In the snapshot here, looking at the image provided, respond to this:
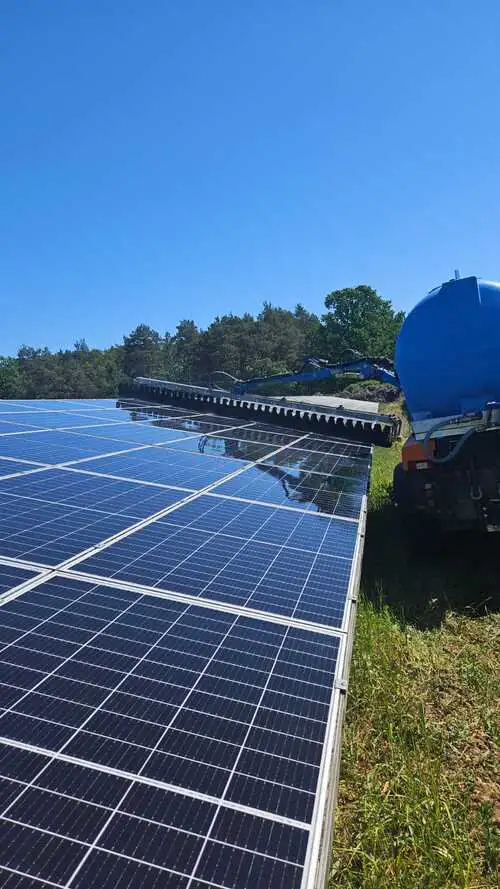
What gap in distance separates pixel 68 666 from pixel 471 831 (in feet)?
12.4

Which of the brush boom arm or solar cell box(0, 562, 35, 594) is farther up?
the brush boom arm

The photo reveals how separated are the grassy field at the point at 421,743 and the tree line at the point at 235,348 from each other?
58258mm

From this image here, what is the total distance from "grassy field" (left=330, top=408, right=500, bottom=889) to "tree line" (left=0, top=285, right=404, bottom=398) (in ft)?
191

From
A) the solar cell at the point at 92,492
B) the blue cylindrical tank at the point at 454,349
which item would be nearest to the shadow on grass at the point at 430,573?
the blue cylindrical tank at the point at 454,349

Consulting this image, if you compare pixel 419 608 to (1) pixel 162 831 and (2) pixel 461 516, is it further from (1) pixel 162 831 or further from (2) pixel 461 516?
(1) pixel 162 831

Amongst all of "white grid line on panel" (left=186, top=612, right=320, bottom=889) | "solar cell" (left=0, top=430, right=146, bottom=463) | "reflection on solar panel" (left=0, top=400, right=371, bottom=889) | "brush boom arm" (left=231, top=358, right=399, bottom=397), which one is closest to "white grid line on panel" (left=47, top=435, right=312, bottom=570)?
"reflection on solar panel" (left=0, top=400, right=371, bottom=889)

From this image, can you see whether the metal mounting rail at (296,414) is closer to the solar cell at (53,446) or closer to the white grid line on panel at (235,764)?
the solar cell at (53,446)

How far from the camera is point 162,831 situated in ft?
8.38

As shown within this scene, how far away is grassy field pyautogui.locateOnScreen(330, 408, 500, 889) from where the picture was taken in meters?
3.76

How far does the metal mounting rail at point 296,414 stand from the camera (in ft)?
81.9

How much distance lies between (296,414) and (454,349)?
16.7m

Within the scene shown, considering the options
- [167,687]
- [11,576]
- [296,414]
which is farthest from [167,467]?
[296,414]

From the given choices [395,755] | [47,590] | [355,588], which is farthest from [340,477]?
[47,590]

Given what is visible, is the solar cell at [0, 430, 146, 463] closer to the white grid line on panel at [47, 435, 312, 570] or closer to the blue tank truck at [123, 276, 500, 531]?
the white grid line on panel at [47, 435, 312, 570]
